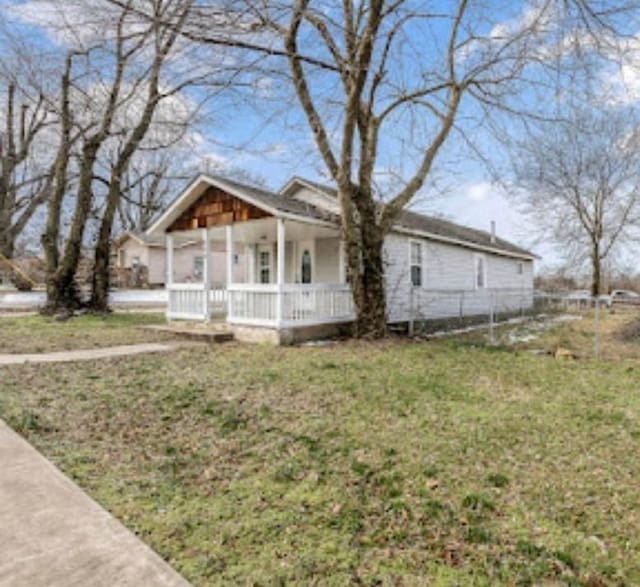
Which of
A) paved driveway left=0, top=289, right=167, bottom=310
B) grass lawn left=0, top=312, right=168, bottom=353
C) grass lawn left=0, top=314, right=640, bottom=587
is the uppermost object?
paved driveway left=0, top=289, right=167, bottom=310

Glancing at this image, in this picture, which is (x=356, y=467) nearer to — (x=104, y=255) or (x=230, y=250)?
(x=230, y=250)

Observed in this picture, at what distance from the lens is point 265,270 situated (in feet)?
49.5

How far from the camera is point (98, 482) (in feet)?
11.0

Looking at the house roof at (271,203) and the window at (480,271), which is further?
the window at (480,271)

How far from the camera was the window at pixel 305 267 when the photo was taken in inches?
536

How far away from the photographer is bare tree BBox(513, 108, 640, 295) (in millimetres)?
22531

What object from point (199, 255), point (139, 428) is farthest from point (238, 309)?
point (199, 255)

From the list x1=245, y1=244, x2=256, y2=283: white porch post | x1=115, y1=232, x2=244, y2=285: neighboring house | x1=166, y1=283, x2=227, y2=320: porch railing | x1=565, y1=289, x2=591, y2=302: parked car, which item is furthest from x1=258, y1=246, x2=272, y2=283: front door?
x1=115, y1=232, x2=244, y2=285: neighboring house

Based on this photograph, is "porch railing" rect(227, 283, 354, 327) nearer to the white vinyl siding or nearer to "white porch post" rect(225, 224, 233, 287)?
"white porch post" rect(225, 224, 233, 287)

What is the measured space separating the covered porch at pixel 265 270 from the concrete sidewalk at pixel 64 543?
7.13 meters

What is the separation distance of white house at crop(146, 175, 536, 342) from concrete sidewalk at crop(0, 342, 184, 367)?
1.99 meters

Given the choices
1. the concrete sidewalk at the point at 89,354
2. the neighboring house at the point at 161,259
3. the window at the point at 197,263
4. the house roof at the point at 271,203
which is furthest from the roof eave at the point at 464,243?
the window at the point at 197,263

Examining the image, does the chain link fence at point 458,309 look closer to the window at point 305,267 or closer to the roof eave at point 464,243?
the roof eave at point 464,243

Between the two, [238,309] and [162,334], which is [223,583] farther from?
[162,334]
